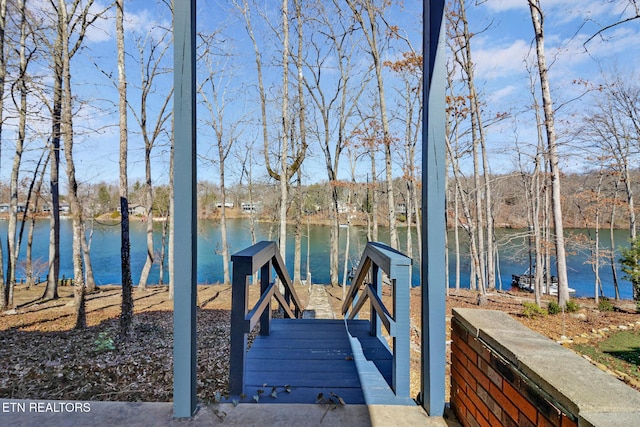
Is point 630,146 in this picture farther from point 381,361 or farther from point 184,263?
point 184,263

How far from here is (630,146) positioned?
12.0 m

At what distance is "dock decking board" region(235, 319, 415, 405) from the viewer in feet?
6.49

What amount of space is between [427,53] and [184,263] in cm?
167

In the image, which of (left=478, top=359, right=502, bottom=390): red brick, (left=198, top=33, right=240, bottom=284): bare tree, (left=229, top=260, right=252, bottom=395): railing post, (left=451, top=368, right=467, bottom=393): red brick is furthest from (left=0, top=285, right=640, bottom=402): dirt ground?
(left=198, top=33, right=240, bottom=284): bare tree

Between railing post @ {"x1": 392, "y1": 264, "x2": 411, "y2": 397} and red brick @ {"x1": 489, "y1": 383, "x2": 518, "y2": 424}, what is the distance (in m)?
0.58

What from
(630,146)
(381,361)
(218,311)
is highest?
(630,146)

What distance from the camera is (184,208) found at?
63.7 inches

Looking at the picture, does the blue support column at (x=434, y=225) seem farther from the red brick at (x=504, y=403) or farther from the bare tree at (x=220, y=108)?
the bare tree at (x=220, y=108)

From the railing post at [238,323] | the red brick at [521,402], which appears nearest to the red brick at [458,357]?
the red brick at [521,402]

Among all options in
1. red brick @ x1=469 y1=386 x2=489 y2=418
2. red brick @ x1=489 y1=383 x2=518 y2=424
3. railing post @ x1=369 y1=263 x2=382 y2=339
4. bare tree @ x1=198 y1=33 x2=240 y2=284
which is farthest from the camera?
bare tree @ x1=198 y1=33 x2=240 y2=284

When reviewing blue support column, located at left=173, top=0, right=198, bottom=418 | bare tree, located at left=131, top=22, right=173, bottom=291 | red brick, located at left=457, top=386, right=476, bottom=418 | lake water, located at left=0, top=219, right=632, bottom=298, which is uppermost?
bare tree, located at left=131, top=22, right=173, bottom=291

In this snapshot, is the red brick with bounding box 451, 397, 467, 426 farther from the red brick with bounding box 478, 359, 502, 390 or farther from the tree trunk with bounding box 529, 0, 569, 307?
the tree trunk with bounding box 529, 0, 569, 307

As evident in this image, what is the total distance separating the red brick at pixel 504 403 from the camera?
3.69ft

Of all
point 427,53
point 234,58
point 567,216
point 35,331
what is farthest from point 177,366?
point 567,216
